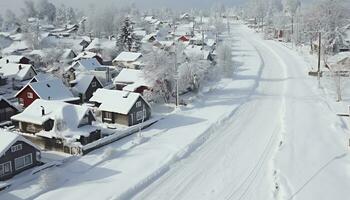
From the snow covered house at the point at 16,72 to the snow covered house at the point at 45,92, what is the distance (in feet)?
41.2

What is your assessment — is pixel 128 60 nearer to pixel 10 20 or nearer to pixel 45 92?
pixel 45 92

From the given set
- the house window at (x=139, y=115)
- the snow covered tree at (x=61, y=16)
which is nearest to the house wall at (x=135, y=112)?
the house window at (x=139, y=115)

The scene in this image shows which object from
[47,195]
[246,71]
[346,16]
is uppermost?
[346,16]

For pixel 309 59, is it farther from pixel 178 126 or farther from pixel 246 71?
pixel 178 126

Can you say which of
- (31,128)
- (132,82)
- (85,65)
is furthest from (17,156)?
(85,65)

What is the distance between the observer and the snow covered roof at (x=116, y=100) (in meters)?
35.2

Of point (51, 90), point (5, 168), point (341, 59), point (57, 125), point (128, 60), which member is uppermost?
point (341, 59)

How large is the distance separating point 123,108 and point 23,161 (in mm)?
10726

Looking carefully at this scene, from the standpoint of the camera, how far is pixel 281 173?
24.5m

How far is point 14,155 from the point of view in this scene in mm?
25469

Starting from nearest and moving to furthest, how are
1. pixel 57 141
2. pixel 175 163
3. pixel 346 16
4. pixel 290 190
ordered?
pixel 290 190, pixel 175 163, pixel 57 141, pixel 346 16

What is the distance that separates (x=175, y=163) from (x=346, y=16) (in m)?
54.9

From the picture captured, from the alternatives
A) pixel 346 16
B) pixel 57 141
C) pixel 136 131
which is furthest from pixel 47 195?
pixel 346 16

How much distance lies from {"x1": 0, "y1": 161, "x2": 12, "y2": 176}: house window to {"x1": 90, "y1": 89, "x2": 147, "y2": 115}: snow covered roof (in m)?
11.3
